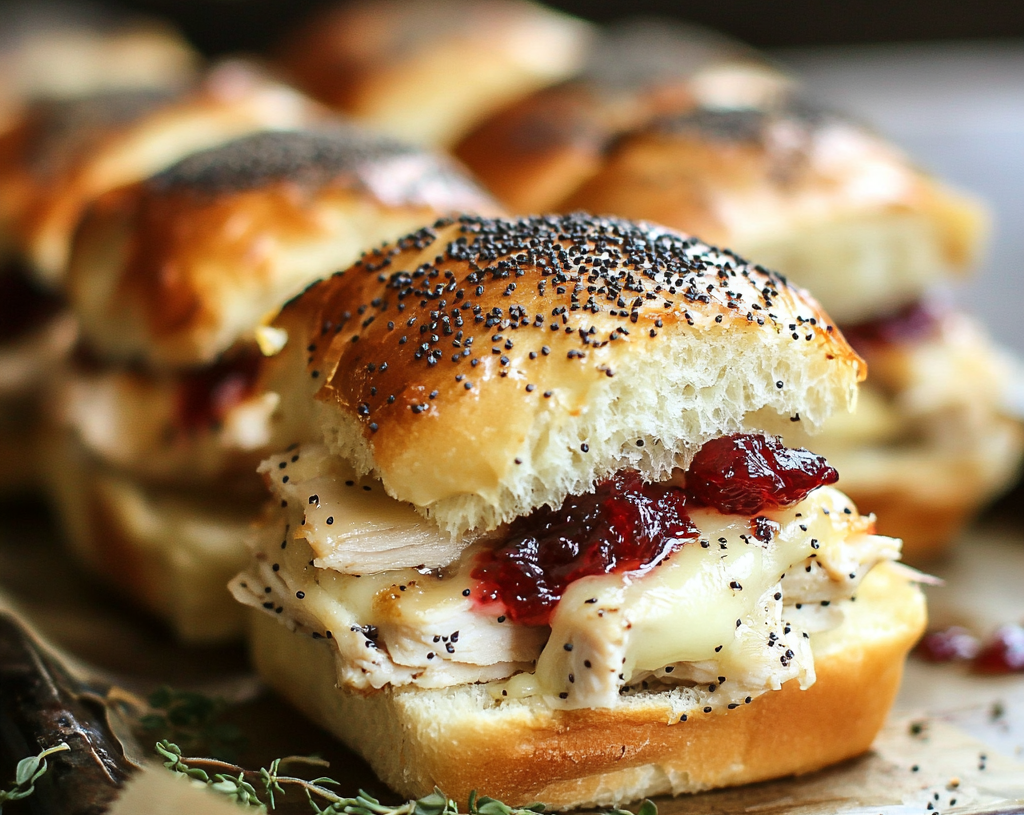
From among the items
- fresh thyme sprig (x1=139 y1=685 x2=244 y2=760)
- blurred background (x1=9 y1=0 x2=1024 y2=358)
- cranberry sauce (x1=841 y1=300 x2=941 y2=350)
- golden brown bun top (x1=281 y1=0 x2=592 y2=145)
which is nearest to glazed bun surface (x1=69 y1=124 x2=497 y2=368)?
fresh thyme sprig (x1=139 y1=685 x2=244 y2=760)

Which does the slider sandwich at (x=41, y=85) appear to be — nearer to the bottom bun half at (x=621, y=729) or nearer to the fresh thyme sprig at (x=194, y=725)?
the fresh thyme sprig at (x=194, y=725)

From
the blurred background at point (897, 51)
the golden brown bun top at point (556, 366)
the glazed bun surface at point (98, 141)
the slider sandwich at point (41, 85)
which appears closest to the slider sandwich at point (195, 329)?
the slider sandwich at point (41, 85)

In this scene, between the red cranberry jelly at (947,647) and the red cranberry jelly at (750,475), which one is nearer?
the red cranberry jelly at (750,475)

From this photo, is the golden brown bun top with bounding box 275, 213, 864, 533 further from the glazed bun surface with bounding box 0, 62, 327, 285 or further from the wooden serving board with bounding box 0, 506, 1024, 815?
the glazed bun surface with bounding box 0, 62, 327, 285

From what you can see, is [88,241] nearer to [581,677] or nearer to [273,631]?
[273,631]

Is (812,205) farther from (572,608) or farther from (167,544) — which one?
(167,544)
